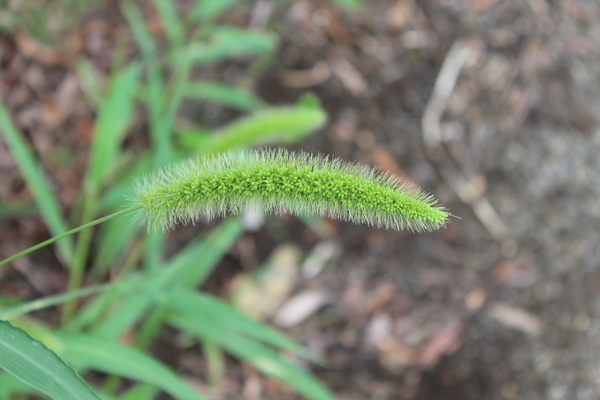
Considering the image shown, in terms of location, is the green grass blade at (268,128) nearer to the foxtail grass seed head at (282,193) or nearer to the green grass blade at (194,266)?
the green grass blade at (194,266)

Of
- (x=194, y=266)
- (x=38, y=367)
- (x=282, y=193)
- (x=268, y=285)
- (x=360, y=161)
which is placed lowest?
(x=38, y=367)

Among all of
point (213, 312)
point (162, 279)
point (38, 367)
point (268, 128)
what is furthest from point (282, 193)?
point (162, 279)

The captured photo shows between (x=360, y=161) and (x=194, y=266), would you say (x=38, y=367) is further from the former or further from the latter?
(x=360, y=161)

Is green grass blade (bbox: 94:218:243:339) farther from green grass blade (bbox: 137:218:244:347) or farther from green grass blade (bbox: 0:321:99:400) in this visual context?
green grass blade (bbox: 0:321:99:400)

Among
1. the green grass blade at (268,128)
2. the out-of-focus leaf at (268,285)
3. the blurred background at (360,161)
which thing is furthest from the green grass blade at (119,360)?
the out-of-focus leaf at (268,285)

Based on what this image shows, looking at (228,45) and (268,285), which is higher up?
(228,45)

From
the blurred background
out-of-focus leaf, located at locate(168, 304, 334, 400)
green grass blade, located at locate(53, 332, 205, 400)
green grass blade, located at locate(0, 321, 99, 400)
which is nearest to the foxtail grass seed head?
green grass blade, located at locate(0, 321, 99, 400)

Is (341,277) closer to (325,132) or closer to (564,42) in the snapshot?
(325,132)

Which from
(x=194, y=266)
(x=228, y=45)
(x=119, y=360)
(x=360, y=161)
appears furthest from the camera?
(x=360, y=161)
